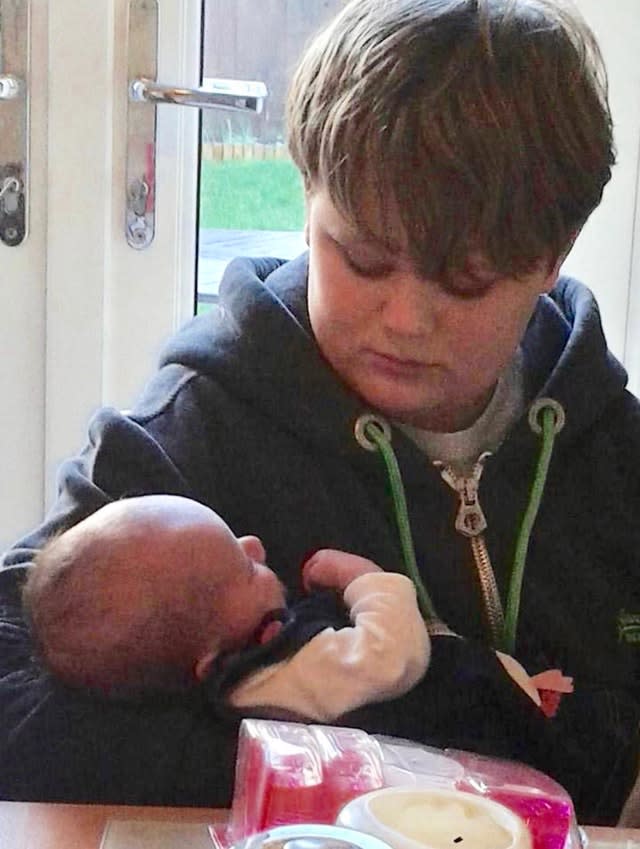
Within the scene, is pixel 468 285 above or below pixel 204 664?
above

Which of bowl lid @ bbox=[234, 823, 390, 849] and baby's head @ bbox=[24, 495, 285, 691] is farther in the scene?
baby's head @ bbox=[24, 495, 285, 691]

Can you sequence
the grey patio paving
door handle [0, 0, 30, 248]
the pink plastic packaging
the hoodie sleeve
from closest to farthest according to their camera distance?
the pink plastic packaging, the hoodie sleeve, door handle [0, 0, 30, 248], the grey patio paving

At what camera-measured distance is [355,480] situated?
991mm

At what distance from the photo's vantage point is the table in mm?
683

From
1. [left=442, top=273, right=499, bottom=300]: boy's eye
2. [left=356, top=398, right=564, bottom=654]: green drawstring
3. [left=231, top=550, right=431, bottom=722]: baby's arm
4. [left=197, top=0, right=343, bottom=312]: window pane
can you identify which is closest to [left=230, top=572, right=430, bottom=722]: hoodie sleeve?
[left=231, top=550, right=431, bottom=722]: baby's arm

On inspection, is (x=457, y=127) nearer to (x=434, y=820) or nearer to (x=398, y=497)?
(x=398, y=497)

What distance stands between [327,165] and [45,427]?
2.83 ft

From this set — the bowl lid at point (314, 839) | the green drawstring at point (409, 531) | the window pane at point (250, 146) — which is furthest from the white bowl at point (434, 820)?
the window pane at point (250, 146)

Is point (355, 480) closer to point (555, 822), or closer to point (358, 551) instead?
point (358, 551)

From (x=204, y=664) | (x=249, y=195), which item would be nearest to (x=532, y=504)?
(x=204, y=664)

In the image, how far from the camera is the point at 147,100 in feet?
5.15

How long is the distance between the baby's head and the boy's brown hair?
0.24 metres

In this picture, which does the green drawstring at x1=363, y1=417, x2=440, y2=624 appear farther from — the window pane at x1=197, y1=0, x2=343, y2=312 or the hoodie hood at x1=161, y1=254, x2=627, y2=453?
the window pane at x1=197, y1=0, x2=343, y2=312

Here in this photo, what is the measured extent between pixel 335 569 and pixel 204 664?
12 centimetres
